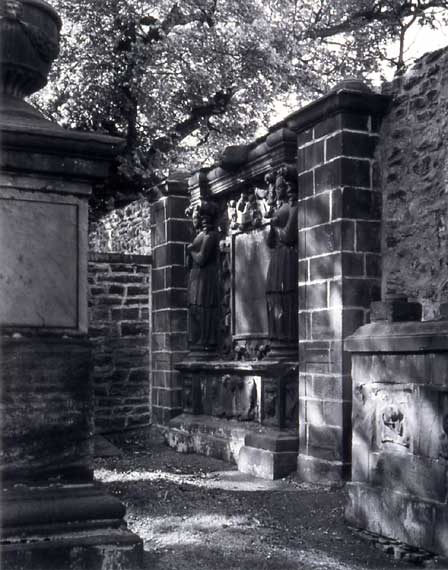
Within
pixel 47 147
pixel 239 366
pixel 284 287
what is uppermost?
pixel 47 147

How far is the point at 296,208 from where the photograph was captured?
691cm

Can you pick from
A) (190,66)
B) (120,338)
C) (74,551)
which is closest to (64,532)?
(74,551)

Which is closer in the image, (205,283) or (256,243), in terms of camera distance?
(256,243)

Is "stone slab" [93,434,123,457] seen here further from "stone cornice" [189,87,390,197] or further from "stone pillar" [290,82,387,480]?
"stone cornice" [189,87,390,197]

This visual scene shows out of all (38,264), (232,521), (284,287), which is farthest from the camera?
(284,287)

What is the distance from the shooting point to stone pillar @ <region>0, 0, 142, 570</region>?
3.34 m

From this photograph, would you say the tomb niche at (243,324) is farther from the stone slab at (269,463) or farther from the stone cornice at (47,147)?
the stone cornice at (47,147)

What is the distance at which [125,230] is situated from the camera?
42.0ft

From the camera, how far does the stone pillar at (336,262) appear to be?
6.07m

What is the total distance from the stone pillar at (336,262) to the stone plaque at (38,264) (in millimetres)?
2952

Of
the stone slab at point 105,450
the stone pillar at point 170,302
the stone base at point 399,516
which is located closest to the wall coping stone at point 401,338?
the stone base at point 399,516

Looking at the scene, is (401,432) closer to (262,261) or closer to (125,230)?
(262,261)

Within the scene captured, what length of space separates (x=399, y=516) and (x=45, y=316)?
2044 millimetres

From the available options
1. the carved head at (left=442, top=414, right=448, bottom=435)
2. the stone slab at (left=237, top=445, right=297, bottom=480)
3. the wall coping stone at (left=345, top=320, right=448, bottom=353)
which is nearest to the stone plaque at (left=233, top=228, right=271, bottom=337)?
the stone slab at (left=237, top=445, right=297, bottom=480)
